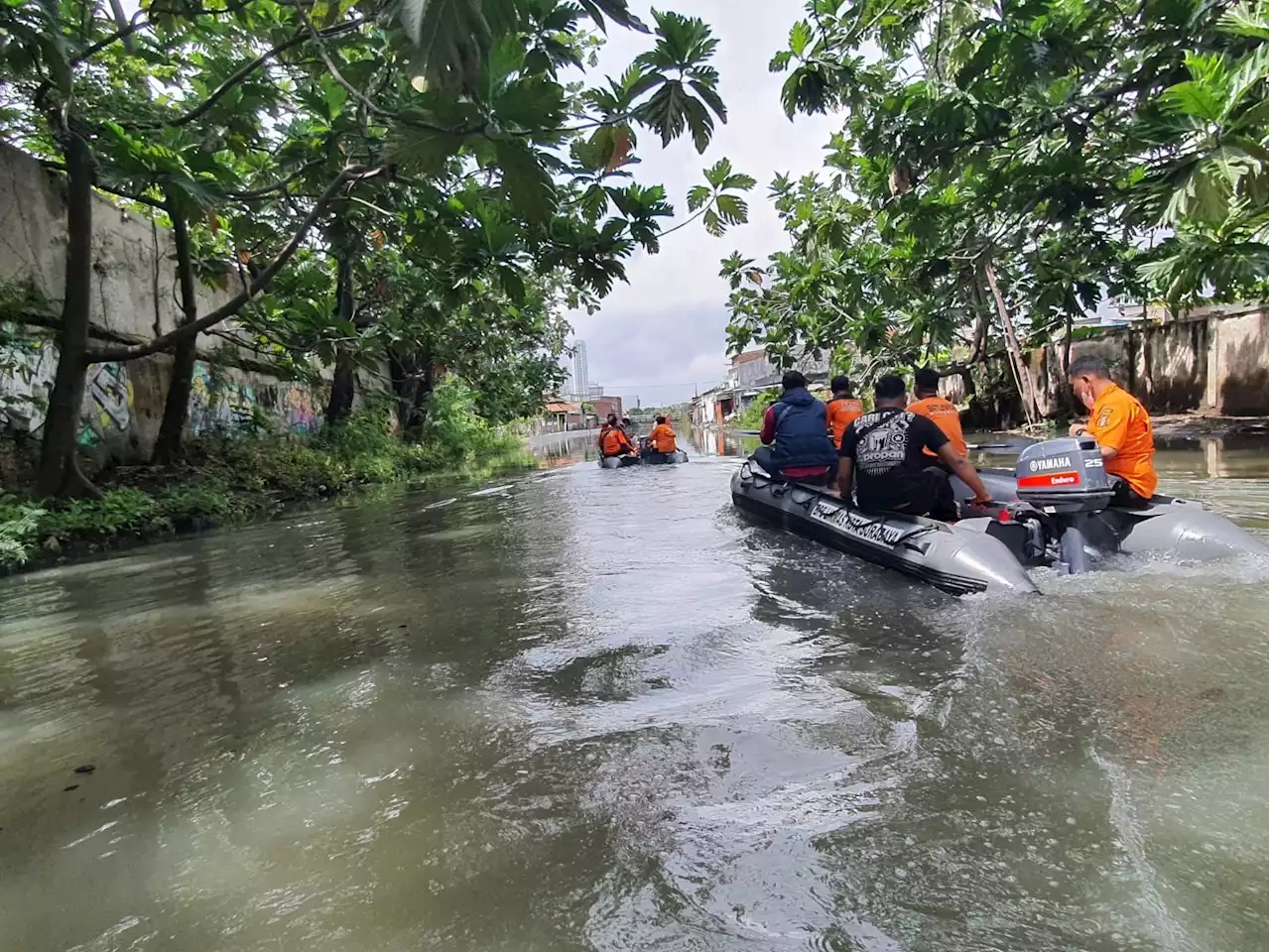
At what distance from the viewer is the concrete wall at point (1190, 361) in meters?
14.3

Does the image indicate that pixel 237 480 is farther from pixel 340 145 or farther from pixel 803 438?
pixel 803 438

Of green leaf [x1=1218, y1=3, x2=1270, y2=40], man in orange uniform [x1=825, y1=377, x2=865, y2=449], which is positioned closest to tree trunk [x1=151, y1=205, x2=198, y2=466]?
man in orange uniform [x1=825, y1=377, x2=865, y2=449]

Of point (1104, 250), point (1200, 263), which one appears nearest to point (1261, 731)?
point (1200, 263)

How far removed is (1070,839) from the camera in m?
2.07

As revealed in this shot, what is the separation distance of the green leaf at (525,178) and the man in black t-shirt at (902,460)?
11.2ft

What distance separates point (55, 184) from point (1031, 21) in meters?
11.2

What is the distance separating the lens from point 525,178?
250 cm

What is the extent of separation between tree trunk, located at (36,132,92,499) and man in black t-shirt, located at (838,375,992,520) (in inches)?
327

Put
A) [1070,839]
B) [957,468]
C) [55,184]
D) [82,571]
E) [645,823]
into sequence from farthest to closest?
[55,184] → [82,571] → [957,468] → [645,823] → [1070,839]

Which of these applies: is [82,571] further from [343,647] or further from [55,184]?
[55,184]

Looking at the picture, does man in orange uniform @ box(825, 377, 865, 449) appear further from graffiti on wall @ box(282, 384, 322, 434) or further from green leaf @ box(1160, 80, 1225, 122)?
graffiti on wall @ box(282, 384, 322, 434)

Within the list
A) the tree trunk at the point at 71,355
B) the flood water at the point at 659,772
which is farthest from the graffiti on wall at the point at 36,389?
the flood water at the point at 659,772

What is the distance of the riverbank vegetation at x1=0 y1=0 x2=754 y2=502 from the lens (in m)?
2.64

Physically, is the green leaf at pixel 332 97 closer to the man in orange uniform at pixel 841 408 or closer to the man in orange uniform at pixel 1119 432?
the man in orange uniform at pixel 1119 432
